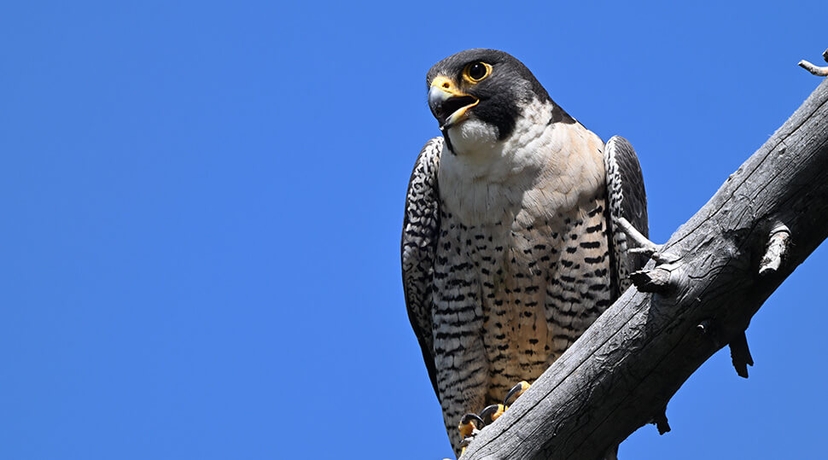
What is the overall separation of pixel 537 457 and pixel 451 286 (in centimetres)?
175

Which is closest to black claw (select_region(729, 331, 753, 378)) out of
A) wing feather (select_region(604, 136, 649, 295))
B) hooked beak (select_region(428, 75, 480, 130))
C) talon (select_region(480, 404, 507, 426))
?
wing feather (select_region(604, 136, 649, 295))

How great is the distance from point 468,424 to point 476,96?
208 centimetres

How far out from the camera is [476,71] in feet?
20.8

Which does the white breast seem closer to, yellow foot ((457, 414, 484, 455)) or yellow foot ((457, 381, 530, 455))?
yellow foot ((457, 381, 530, 455))

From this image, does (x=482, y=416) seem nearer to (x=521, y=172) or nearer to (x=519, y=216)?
(x=519, y=216)

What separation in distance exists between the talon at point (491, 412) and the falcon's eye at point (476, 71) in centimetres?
205

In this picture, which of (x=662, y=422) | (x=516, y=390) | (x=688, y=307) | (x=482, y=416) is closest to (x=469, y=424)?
(x=482, y=416)

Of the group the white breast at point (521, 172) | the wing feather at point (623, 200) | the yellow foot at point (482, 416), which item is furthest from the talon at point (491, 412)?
the white breast at point (521, 172)

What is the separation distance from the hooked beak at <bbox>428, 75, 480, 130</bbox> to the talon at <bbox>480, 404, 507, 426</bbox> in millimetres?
1794

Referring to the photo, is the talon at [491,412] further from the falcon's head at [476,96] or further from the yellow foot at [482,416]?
the falcon's head at [476,96]

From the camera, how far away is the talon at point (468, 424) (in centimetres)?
643

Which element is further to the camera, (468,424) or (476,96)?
(468,424)

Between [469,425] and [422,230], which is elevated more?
[422,230]

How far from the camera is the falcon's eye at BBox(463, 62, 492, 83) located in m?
6.30
